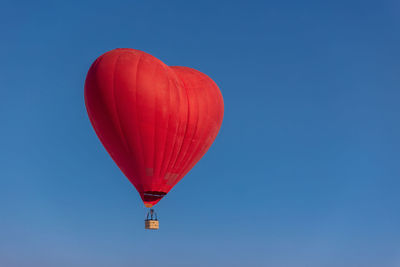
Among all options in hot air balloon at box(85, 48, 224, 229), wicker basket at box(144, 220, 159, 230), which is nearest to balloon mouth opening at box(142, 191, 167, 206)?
hot air balloon at box(85, 48, 224, 229)

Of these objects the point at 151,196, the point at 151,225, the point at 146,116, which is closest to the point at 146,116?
the point at 146,116

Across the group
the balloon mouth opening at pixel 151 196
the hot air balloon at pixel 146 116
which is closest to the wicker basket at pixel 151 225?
the hot air balloon at pixel 146 116

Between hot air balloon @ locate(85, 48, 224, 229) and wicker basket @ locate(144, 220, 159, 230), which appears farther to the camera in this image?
wicker basket @ locate(144, 220, 159, 230)

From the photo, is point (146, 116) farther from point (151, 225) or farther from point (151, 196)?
point (151, 225)

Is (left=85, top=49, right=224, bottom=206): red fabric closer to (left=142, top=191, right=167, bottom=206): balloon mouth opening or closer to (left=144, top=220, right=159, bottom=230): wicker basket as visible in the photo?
(left=142, top=191, right=167, bottom=206): balloon mouth opening

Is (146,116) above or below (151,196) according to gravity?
above

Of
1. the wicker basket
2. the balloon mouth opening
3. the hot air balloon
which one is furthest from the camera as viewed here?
the balloon mouth opening

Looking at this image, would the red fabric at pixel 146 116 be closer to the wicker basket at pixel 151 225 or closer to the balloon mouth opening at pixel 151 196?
the balloon mouth opening at pixel 151 196

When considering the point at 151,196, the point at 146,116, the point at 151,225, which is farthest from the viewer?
the point at 151,196
